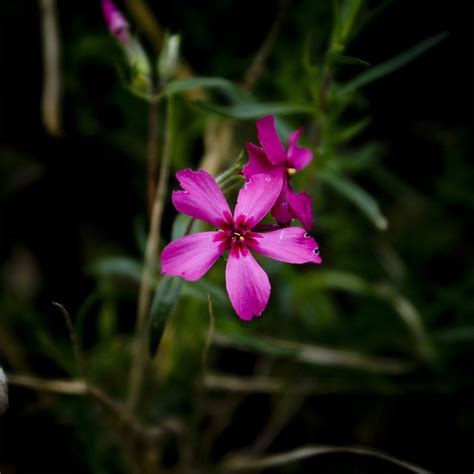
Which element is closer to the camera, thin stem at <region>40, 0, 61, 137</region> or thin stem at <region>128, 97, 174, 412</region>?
thin stem at <region>128, 97, 174, 412</region>

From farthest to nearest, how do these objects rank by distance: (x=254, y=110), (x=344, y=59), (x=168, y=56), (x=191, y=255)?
(x=254, y=110) < (x=168, y=56) < (x=344, y=59) < (x=191, y=255)

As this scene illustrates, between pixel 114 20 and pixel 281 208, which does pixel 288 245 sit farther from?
pixel 114 20

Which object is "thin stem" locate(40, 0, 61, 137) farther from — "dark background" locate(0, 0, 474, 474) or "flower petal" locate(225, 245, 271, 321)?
"flower petal" locate(225, 245, 271, 321)

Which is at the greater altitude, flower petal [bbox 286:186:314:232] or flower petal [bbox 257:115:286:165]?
flower petal [bbox 257:115:286:165]

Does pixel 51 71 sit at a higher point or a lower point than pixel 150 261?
higher

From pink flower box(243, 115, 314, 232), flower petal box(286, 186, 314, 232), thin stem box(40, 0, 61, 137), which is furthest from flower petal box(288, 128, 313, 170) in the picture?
thin stem box(40, 0, 61, 137)

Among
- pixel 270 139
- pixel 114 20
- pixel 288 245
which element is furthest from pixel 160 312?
pixel 114 20
